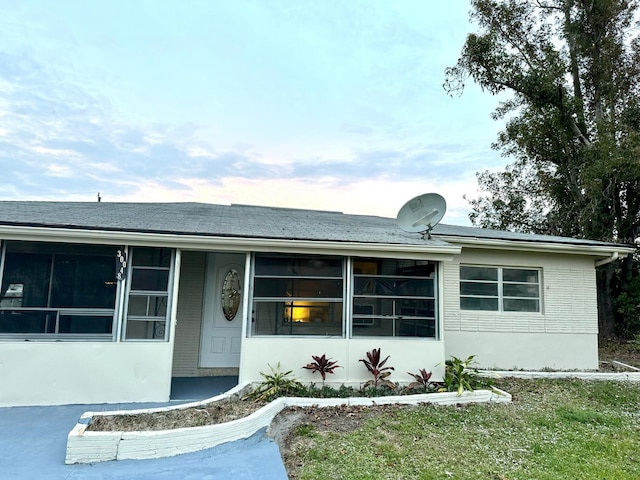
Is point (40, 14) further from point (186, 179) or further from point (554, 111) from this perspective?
point (554, 111)

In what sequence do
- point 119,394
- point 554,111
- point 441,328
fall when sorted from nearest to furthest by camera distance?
point 119,394, point 441,328, point 554,111

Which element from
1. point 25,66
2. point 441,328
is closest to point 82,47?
point 25,66

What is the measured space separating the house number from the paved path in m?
2.88

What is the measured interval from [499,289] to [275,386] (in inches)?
212

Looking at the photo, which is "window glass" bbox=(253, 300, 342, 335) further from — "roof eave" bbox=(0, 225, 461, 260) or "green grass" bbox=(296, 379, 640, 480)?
"green grass" bbox=(296, 379, 640, 480)

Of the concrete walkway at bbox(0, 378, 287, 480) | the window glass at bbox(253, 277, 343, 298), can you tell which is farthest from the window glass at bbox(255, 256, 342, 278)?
the concrete walkway at bbox(0, 378, 287, 480)

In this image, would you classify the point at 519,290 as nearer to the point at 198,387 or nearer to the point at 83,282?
the point at 198,387

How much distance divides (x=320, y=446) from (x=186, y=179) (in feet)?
44.1

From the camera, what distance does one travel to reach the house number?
722 centimetres

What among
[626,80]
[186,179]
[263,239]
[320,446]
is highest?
[626,80]

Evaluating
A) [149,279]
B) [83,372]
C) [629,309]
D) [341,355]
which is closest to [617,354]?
[629,309]

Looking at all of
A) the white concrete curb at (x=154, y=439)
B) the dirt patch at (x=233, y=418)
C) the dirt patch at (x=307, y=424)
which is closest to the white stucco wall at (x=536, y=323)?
the dirt patch at (x=307, y=424)

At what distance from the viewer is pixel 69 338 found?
18.1 feet

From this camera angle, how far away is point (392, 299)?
6594mm
